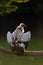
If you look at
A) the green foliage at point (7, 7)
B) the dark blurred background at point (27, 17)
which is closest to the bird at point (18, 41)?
the green foliage at point (7, 7)

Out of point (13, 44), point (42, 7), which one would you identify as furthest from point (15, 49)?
point (42, 7)

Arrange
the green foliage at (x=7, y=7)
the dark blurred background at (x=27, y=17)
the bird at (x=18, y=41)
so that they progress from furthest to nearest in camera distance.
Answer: the dark blurred background at (x=27, y=17), the green foliage at (x=7, y=7), the bird at (x=18, y=41)

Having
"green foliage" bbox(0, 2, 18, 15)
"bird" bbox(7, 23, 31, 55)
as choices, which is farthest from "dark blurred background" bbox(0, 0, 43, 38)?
"bird" bbox(7, 23, 31, 55)

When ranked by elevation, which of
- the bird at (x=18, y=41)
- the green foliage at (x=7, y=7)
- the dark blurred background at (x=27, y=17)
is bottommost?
the dark blurred background at (x=27, y=17)

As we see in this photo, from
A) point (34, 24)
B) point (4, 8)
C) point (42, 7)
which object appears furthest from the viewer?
point (34, 24)

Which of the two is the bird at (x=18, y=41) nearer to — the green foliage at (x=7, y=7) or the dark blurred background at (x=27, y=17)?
the green foliage at (x=7, y=7)

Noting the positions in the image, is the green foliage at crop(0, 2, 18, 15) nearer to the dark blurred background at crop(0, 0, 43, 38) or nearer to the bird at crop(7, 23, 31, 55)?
the bird at crop(7, 23, 31, 55)

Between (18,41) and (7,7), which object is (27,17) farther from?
(18,41)

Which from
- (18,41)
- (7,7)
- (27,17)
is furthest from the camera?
(27,17)

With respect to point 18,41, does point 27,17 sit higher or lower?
lower

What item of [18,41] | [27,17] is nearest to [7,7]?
[18,41]

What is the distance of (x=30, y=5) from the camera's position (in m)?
12.6

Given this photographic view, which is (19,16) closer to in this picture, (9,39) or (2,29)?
(2,29)

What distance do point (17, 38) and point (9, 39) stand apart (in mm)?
49
